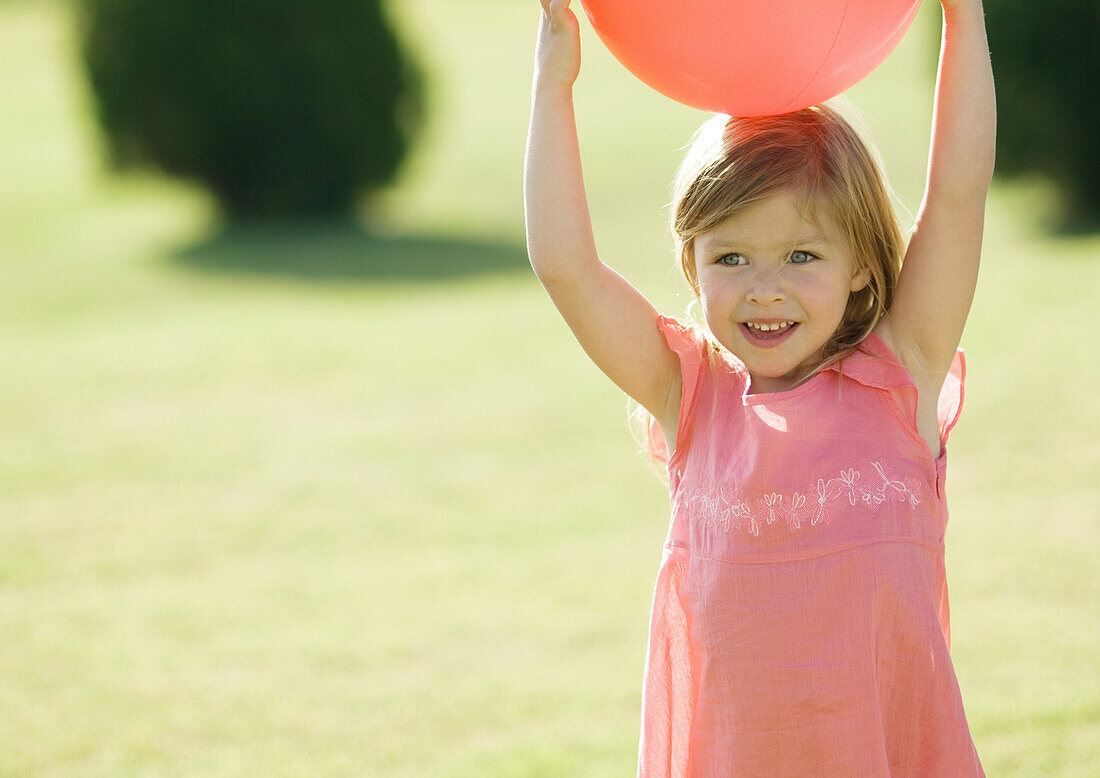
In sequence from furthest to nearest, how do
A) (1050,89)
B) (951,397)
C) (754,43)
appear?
1. (1050,89)
2. (951,397)
3. (754,43)

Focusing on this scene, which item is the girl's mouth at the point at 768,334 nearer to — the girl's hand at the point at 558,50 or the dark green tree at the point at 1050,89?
the girl's hand at the point at 558,50

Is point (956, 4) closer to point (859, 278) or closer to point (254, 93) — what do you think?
point (859, 278)

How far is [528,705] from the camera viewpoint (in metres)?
4.13

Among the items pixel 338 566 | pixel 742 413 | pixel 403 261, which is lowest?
pixel 742 413

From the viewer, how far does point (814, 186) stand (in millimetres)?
2273

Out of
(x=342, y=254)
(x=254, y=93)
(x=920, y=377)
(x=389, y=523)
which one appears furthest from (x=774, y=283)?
(x=254, y=93)

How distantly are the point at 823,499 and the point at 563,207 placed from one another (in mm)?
630

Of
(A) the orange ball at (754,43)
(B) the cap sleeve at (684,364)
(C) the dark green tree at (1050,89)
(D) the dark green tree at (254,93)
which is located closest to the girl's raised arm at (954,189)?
(A) the orange ball at (754,43)

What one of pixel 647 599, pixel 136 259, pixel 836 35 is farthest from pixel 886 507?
pixel 136 259

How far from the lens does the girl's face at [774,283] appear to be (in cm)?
227

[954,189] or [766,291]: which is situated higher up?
[954,189]

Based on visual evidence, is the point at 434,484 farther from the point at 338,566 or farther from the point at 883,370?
the point at 883,370

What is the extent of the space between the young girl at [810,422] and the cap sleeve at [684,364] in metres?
0.06

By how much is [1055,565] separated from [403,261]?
881 cm
